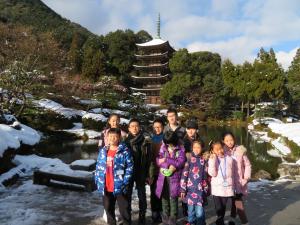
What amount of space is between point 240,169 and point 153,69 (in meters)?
35.2

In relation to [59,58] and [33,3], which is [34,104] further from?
[33,3]

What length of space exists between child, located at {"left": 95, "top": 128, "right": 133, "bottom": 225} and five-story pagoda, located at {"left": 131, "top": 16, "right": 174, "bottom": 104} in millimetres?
34099

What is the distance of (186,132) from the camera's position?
437 centimetres

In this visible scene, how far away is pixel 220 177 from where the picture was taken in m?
3.87

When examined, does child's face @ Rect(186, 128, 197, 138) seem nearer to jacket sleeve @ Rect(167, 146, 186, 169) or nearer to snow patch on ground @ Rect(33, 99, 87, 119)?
jacket sleeve @ Rect(167, 146, 186, 169)

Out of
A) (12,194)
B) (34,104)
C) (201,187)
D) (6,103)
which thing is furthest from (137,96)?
(201,187)

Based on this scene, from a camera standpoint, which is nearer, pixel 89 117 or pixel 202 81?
pixel 89 117

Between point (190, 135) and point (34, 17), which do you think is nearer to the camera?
point (190, 135)

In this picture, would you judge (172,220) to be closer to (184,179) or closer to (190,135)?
(184,179)

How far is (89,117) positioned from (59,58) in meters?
3.86

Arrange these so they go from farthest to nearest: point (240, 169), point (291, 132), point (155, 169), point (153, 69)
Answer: point (153, 69) < point (291, 132) < point (155, 169) < point (240, 169)

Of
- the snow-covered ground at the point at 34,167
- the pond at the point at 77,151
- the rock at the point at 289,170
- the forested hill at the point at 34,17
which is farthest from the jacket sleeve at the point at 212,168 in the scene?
the forested hill at the point at 34,17

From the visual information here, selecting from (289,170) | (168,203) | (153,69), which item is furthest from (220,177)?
(153,69)

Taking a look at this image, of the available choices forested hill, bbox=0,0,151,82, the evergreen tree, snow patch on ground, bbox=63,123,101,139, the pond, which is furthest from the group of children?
the evergreen tree
